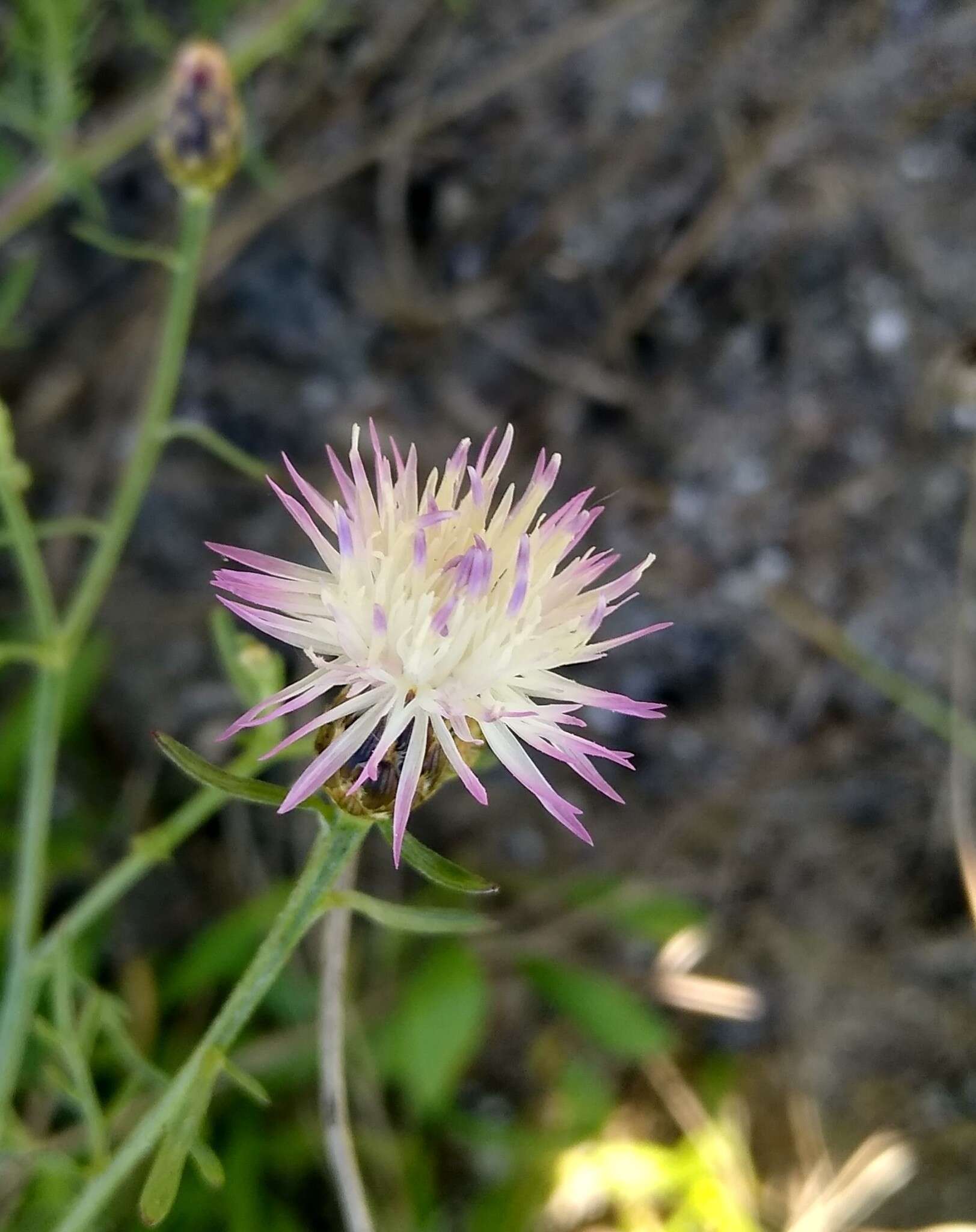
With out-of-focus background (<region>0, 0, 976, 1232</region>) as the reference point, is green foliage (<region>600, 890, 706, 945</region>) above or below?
below

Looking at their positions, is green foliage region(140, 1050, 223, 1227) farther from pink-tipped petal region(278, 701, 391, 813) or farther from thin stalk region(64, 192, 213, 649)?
thin stalk region(64, 192, 213, 649)

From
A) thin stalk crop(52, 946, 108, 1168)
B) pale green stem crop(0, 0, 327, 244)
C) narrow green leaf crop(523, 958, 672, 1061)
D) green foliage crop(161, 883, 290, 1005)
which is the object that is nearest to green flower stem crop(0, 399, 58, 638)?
thin stalk crop(52, 946, 108, 1168)

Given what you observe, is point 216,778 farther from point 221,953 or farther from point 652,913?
point 652,913

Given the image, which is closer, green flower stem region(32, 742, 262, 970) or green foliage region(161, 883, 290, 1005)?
green flower stem region(32, 742, 262, 970)

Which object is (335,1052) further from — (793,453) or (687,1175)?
(793,453)

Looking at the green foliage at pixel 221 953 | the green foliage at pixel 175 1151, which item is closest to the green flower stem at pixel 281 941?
the green foliage at pixel 175 1151

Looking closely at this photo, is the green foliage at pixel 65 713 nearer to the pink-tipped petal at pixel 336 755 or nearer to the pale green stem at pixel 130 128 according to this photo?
the pale green stem at pixel 130 128
